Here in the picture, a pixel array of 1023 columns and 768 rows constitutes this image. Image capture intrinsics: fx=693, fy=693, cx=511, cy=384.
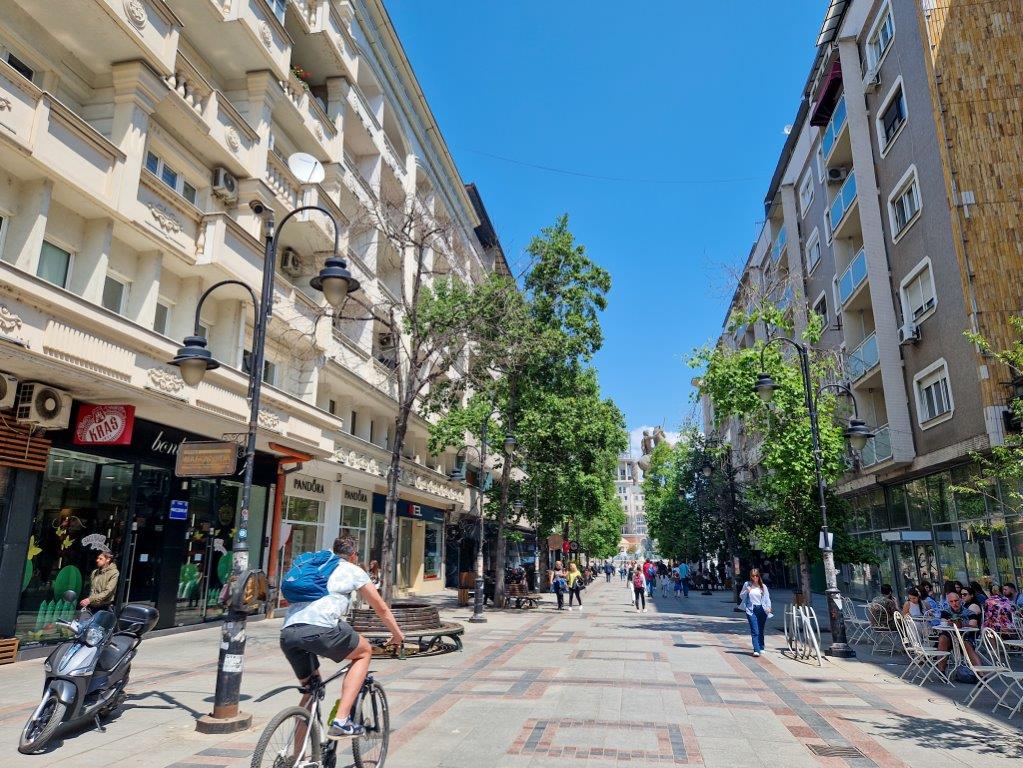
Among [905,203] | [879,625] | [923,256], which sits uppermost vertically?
[905,203]

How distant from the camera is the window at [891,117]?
20797mm

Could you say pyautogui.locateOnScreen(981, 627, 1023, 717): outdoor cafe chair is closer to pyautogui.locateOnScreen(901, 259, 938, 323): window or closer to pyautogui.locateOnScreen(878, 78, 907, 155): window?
pyautogui.locateOnScreen(901, 259, 938, 323): window

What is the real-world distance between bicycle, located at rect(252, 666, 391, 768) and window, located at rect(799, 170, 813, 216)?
30366mm

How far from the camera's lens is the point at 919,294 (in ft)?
65.8

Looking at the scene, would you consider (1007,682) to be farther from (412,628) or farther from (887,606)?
(412,628)

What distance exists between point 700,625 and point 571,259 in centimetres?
1361

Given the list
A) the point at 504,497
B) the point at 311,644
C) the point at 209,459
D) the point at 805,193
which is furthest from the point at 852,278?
the point at 311,644

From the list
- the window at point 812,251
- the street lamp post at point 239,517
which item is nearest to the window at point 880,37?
the window at point 812,251

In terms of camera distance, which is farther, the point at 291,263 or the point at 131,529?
the point at 291,263

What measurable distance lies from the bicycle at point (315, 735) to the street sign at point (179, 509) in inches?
429

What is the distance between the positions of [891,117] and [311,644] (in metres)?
23.9

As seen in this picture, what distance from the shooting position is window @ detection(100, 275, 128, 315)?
509 inches

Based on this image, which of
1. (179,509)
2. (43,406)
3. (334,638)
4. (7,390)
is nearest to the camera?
(334,638)

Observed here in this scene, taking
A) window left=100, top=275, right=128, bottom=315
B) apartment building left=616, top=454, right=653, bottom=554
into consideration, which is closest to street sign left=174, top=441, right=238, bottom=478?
window left=100, top=275, right=128, bottom=315
